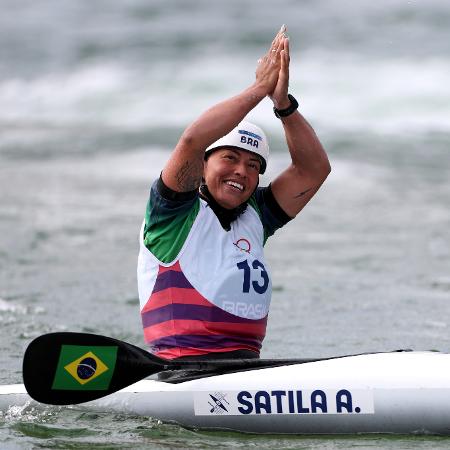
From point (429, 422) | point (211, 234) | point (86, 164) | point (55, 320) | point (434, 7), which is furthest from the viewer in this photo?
point (434, 7)

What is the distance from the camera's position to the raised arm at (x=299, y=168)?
16.8 ft

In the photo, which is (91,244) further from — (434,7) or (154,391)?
(434,7)

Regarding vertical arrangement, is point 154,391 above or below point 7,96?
below

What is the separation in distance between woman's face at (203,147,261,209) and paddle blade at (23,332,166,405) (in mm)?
751

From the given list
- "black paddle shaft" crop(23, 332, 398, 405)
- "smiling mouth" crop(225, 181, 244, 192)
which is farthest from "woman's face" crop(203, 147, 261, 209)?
"black paddle shaft" crop(23, 332, 398, 405)

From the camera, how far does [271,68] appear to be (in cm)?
477

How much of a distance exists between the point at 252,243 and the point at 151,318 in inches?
21.2

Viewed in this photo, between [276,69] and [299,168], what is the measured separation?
0.65 m

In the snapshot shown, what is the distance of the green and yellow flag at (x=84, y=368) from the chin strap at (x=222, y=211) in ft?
2.41

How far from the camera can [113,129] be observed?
56.3 ft

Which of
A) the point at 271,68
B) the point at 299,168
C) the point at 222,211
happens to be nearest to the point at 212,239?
the point at 222,211

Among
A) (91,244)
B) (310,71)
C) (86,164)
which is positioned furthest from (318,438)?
(310,71)

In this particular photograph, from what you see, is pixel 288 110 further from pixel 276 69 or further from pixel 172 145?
pixel 172 145

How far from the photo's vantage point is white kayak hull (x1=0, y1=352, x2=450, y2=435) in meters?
4.50
